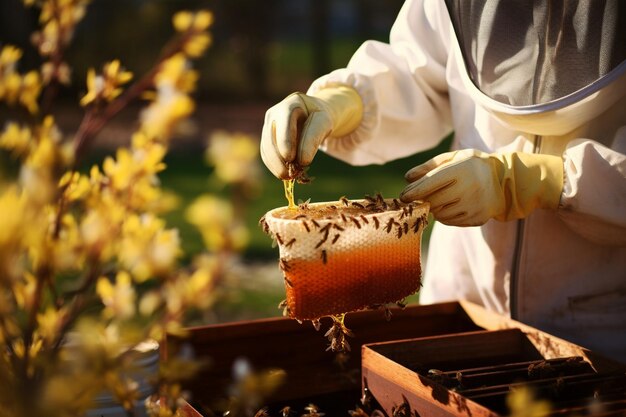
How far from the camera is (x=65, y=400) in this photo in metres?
0.60

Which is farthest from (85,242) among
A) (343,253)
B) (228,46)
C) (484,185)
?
(228,46)

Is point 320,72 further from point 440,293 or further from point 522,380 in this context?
point 522,380

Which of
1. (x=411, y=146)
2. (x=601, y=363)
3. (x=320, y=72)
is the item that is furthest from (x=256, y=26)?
(x=601, y=363)

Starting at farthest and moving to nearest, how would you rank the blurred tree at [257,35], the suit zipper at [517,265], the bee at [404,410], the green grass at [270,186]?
the blurred tree at [257,35] < the green grass at [270,186] < the suit zipper at [517,265] < the bee at [404,410]

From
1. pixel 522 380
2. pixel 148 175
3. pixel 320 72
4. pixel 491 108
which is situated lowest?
pixel 320 72

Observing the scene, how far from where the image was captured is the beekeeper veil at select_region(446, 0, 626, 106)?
4.58 ft

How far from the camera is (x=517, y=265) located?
1.67m

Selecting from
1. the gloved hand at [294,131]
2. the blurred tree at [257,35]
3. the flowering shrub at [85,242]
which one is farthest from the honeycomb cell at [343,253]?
the blurred tree at [257,35]

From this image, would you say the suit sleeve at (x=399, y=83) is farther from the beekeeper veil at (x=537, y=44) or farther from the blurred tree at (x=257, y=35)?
the blurred tree at (x=257, y=35)

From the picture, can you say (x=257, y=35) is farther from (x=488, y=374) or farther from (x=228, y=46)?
(x=488, y=374)

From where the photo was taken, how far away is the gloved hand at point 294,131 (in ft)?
4.64

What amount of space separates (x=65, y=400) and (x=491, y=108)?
1135 mm

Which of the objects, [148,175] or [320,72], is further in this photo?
[320,72]

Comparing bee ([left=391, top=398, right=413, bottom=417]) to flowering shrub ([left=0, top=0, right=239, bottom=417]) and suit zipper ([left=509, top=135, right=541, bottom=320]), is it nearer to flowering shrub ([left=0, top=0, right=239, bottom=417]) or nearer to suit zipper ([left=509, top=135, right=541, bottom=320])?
flowering shrub ([left=0, top=0, right=239, bottom=417])
